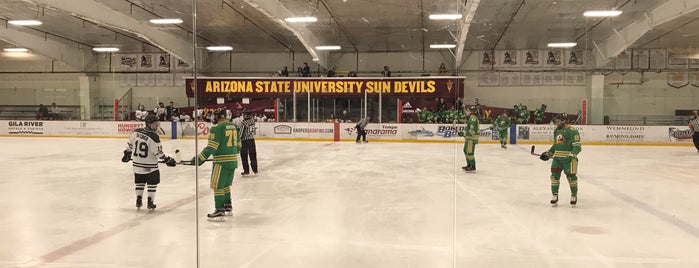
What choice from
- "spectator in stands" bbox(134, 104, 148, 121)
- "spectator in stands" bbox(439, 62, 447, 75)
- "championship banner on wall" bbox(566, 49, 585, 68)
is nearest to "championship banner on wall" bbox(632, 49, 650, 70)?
"championship banner on wall" bbox(566, 49, 585, 68)

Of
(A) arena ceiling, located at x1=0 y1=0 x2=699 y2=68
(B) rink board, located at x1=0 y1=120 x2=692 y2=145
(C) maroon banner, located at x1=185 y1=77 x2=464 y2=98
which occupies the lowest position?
(B) rink board, located at x1=0 y1=120 x2=692 y2=145

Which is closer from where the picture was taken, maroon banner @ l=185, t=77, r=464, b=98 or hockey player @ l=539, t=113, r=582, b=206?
hockey player @ l=539, t=113, r=582, b=206

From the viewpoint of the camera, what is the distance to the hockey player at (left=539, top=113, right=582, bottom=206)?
6.45 meters

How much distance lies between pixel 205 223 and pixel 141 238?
2.71 ft

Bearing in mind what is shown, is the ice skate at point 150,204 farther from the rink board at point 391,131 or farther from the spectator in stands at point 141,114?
the rink board at point 391,131

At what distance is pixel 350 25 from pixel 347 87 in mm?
3608

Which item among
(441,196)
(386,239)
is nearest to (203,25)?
(441,196)

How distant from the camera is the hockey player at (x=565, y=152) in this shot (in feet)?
21.2

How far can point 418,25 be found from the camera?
2023cm

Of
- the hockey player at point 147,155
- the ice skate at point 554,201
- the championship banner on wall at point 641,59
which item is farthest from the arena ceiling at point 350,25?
the hockey player at point 147,155

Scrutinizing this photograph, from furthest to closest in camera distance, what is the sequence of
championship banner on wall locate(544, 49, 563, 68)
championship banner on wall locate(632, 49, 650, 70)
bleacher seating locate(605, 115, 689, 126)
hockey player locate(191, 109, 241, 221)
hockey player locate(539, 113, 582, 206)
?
1. championship banner on wall locate(544, 49, 563, 68)
2. championship banner on wall locate(632, 49, 650, 70)
3. bleacher seating locate(605, 115, 689, 126)
4. hockey player locate(539, 113, 582, 206)
5. hockey player locate(191, 109, 241, 221)

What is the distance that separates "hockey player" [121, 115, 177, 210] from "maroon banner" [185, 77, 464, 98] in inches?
665

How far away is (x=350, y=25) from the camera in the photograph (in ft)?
67.5

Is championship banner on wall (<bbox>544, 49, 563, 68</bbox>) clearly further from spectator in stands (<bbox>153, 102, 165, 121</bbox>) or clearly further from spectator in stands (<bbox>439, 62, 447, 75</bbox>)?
spectator in stands (<bbox>153, 102, 165, 121</bbox>)
